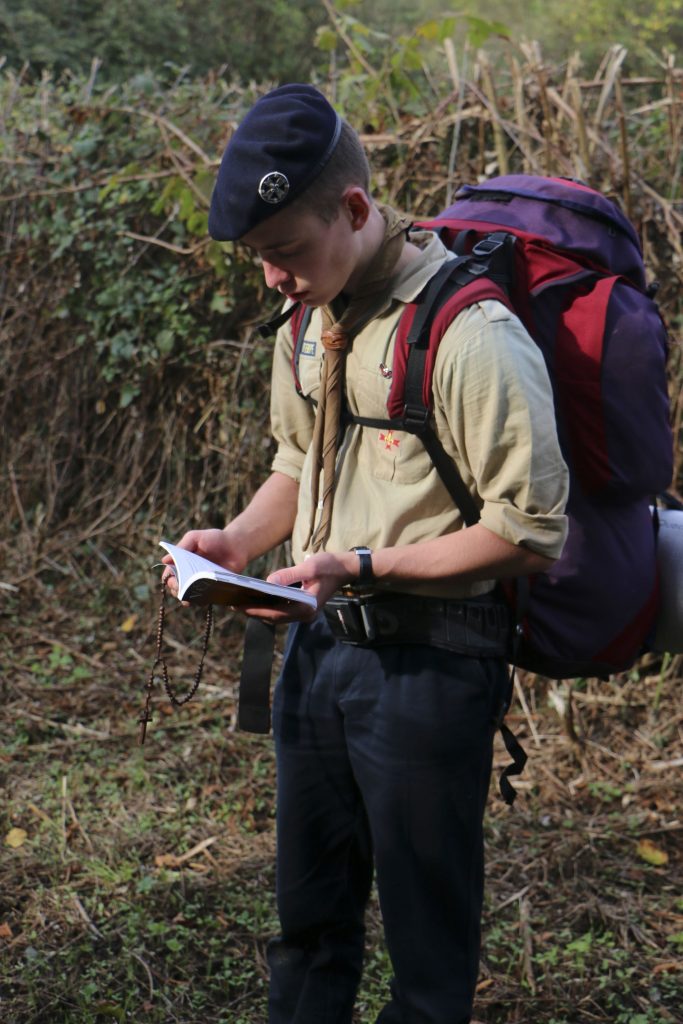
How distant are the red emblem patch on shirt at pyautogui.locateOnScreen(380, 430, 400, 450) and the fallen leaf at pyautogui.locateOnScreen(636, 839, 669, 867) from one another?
7.41 ft

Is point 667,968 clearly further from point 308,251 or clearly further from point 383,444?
point 308,251

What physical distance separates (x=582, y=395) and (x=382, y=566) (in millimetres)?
495

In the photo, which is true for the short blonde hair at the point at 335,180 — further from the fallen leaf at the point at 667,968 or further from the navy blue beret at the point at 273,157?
the fallen leaf at the point at 667,968

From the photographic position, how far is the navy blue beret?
1.71 m

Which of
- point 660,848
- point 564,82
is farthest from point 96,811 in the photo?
point 564,82

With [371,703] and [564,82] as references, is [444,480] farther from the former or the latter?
[564,82]

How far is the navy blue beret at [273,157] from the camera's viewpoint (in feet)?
5.61

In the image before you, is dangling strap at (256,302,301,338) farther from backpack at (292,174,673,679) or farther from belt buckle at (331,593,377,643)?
belt buckle at (331,593,377,643)

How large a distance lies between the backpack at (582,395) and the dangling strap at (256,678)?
50 cm

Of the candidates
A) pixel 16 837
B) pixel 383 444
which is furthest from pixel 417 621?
pixel 16 837

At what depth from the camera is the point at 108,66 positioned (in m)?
16.1

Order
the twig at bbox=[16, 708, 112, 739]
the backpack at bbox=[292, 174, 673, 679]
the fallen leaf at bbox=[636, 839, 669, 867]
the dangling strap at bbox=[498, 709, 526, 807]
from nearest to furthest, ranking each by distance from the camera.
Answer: the backpack at bbox=[292, 174, 673, 679] → the dangling strap at bbox=[498, 709, 526, 807] → the fallen leaf at bbox=[636, 839, 669, 867] → the twig at bbox=[16, 708, 112, 739]

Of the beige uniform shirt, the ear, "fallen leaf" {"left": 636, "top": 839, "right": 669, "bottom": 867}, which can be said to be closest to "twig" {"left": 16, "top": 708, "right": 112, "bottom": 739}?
"fallen leaf" {"left": 636, "top": 839, "right": 669, "bottom": 867}

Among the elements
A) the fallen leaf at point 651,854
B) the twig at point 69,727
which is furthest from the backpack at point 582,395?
the twig at point 69,727
